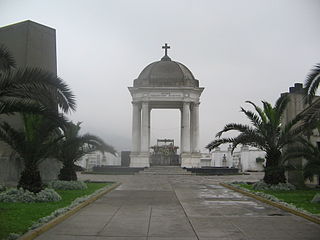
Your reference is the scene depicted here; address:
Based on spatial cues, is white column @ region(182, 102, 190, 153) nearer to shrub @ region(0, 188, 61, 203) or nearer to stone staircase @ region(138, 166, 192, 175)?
stone staircase @ region(138, 166, 192, 175)

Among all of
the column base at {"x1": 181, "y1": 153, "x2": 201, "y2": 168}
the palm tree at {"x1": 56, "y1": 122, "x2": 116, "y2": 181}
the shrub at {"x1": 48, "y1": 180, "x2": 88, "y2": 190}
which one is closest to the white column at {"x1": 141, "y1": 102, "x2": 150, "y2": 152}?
the column base at {"x1": 181, "y1": 153, "x2": 201, "y2": 168}

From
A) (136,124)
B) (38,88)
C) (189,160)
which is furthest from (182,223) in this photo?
(136,124)

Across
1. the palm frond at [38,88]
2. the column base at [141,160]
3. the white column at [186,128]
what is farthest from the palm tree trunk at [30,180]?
the white column at [186,128]

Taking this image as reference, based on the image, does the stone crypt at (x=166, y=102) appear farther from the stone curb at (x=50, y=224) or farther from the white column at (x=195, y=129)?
the stone curb at (x=50, y=224)

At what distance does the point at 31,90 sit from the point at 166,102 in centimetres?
3665

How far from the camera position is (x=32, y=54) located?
21781 millimetres

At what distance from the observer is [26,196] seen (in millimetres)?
14375

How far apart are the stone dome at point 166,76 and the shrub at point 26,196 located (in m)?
30.7

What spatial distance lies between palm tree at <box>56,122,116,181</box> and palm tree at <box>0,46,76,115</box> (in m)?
8.80

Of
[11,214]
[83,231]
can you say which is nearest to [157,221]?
[83,231]

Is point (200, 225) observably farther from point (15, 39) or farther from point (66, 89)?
point (15, 39)

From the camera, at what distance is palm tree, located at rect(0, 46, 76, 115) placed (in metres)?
9.84

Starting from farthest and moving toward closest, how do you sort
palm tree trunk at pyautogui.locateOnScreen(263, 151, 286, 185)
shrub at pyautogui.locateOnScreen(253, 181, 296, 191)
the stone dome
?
the stone dome, palm tree trunk at pyautogui.locateOnScreen(263, 151, 286, 185), shrub at pyautogui.locateOnScreen(253, 181, 296, 191)

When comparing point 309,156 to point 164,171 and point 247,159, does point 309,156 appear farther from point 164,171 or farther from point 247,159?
point 247,159
